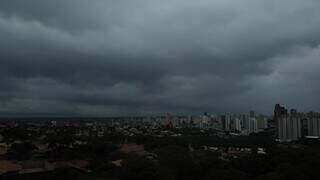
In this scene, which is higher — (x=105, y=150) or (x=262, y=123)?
(x=262, y=123)

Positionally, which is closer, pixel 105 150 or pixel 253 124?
pixel 105 150

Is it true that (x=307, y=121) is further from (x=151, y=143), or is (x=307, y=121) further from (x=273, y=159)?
(x=273, y=159)

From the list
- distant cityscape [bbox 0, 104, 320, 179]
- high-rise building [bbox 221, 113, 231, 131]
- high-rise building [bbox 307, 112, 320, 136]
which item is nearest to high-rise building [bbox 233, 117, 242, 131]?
high-rise building [bbox 221, 113, 231, 131]

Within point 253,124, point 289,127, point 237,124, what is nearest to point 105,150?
point 289,127

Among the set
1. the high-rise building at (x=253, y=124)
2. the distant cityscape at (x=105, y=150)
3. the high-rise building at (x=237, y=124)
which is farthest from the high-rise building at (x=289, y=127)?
the high-rise building at (x=237, y=124)

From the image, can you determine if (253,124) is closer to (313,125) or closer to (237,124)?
(237,124)

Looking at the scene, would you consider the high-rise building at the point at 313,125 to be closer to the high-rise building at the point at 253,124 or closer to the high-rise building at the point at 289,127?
the high-rise building at the point at 289,127

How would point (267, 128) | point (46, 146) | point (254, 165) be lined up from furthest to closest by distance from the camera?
point (267, 128) → point (46, 146) → point (254, 165)

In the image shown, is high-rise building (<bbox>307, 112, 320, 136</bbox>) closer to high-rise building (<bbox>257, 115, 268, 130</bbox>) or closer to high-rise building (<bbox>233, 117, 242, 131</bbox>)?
high-rise building (<bbox>257, 115, 268, 130</bbox>)

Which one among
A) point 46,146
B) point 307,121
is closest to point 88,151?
point 46,146

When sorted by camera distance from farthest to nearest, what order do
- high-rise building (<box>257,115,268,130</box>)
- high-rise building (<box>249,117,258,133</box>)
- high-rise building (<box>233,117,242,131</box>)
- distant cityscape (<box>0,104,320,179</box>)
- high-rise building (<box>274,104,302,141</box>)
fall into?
high-rise building (<box>233,117,242,131</box>) → high-rise building (<box>257,115,268,130</box>) → high-rise building (<box>249,117,258,133</box>) → high-rise building (<box>274,104,302,141</box>) → distant cityscape (<box>0,104,320,179</box>)

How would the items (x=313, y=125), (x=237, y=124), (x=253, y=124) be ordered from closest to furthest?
1. (x=313, y=125)
2. (x=253, y=124)
3. (x=237, y=124)
